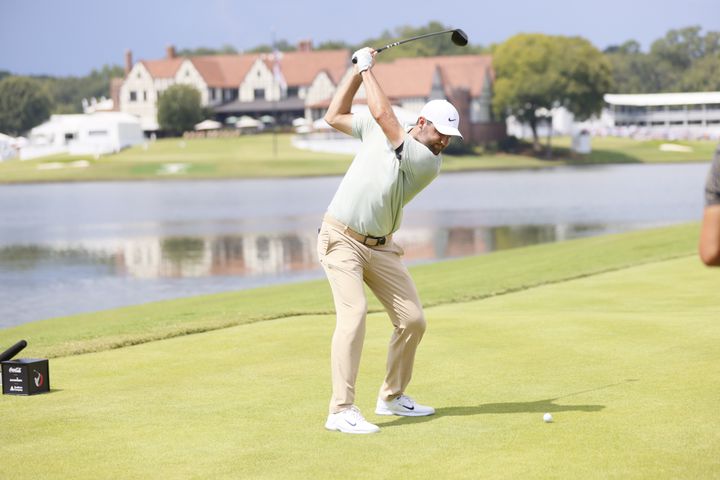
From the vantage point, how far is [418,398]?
31.1 ft

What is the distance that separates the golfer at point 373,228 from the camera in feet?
27.5

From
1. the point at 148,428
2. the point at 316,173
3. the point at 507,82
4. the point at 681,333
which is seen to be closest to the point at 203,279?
the point at 681,333

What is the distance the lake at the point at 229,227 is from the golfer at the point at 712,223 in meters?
19.8

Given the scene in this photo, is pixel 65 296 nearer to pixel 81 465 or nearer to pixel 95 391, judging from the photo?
pixel 95 391

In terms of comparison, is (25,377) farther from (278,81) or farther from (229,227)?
(278,81)

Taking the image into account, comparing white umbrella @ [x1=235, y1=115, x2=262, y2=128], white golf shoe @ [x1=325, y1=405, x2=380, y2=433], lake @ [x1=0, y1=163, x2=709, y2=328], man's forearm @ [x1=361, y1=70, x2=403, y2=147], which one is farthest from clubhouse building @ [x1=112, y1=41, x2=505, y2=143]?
white golf shoe @ [x1=325, y1=405, x2=380, y2=433]

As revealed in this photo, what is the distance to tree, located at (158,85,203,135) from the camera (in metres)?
146

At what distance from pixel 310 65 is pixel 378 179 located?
157509mm

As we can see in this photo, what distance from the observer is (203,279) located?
31406 millimetres

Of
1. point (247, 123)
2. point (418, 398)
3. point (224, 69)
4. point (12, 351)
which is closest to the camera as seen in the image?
point (418, 398)

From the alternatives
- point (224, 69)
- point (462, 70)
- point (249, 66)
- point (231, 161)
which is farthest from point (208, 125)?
point (462, 70)

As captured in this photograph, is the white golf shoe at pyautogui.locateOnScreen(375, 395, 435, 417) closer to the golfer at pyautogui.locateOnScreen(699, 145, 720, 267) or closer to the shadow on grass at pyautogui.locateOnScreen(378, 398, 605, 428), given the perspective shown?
the shadow on grass at pyautogui.locateOnScreen(378, 398, 605, 428)

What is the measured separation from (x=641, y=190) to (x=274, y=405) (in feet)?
226

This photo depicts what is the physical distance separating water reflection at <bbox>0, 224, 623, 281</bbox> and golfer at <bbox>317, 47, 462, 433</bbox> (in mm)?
23175
